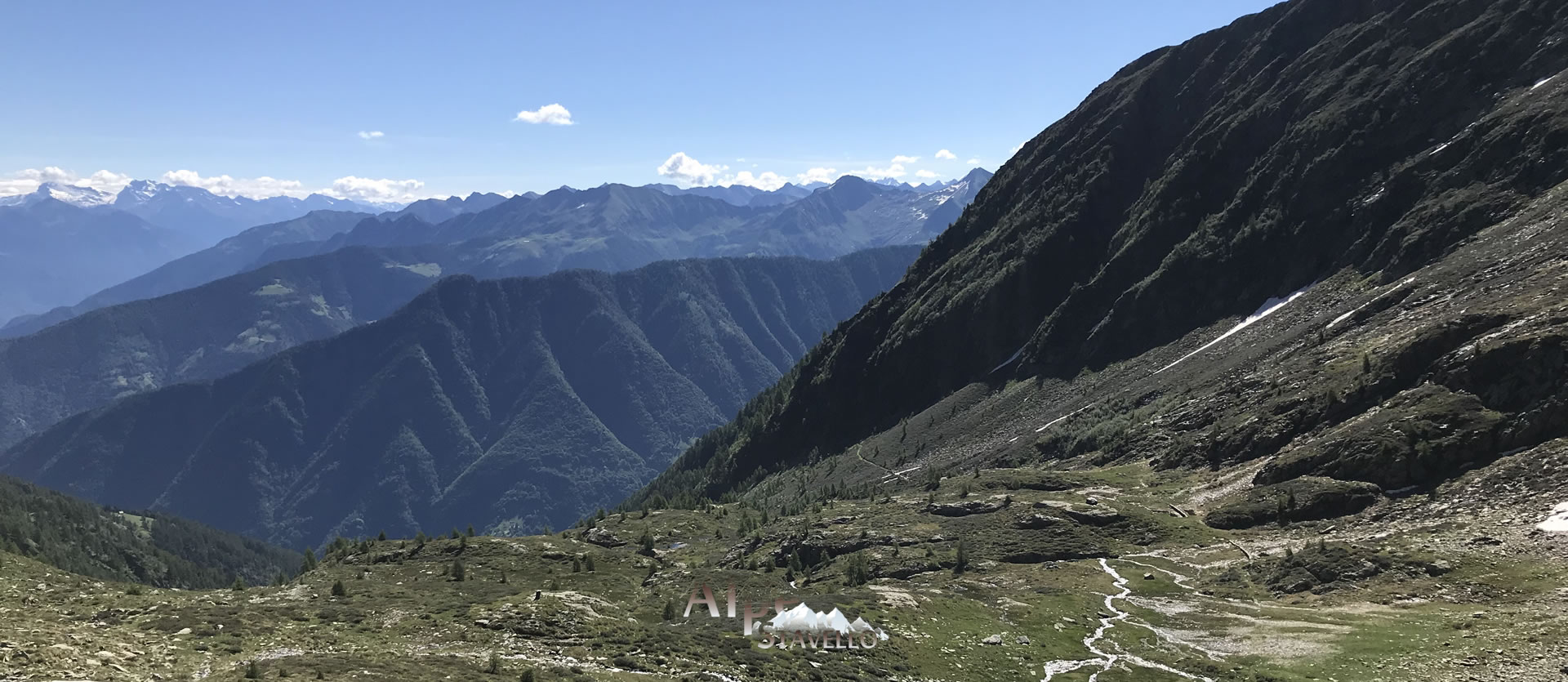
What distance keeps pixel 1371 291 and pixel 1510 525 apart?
8913 cm

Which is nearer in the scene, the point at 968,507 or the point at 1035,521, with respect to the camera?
the point at 1035,521

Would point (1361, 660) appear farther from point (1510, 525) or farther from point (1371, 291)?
point (1371, 291)

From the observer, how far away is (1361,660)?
52.6 metres

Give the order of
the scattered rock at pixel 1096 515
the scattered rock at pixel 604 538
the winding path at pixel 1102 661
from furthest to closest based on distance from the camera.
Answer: the scattered rock at pixel 604 538 < the scattered rock at pixel 1096 515 < the winding path at pixel 1102 661

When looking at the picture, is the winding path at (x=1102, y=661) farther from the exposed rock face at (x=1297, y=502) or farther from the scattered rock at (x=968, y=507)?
the scattered rock at (x=968, y=507)

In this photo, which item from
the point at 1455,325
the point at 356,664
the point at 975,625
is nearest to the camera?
the point at 356,664

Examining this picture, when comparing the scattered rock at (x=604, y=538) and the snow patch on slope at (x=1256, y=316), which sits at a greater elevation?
the snow patch on slope at (x=1256, y=316)

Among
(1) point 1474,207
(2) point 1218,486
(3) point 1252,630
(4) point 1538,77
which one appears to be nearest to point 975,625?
(3) point 1252,630

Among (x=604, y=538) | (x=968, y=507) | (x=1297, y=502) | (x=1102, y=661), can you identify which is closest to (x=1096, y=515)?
(x=968, y=507)

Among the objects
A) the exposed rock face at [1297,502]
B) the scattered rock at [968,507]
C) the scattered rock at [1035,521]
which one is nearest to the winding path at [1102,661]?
the exposed rock face at [1297,502]

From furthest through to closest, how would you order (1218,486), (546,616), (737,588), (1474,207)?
(1474,207)
(1218,486)
(737,588)
(546,616)

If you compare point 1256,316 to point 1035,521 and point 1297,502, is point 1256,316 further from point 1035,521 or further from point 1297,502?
point 1035,521

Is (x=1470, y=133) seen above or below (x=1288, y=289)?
above

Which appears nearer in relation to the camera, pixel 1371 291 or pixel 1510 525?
pixel 1510 525
